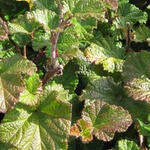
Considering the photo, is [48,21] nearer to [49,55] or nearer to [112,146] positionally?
[49,55]

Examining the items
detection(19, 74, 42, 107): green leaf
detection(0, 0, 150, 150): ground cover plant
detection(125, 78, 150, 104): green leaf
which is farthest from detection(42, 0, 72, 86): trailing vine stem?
detection(125, 78, 150, 104): green leaf

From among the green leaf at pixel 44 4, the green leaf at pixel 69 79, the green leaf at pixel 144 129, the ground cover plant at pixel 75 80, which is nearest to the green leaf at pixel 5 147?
the ground cover plant at pixel 75 80

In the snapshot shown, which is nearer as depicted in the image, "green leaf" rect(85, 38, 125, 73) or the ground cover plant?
the ground cover plant

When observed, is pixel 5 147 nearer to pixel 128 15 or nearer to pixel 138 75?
pixel 138 75

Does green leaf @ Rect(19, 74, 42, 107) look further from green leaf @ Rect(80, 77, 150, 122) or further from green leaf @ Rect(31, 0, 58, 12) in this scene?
green leaf @ Rect(31, 0, 58, 12)

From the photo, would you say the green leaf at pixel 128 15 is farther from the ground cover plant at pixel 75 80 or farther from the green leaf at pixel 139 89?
the green leaf at pixel 139 89

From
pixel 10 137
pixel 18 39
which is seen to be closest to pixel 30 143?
pixel 10 137
